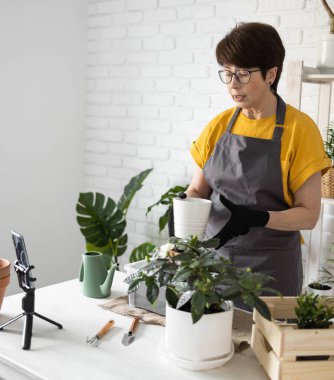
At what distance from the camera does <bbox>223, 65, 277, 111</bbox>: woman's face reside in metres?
1.93

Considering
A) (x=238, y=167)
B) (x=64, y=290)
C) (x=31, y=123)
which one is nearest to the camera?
(x=64, y=290)

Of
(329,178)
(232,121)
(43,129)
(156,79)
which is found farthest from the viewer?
(43,129)

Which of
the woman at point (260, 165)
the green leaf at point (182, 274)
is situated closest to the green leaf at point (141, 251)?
the woman at point (260, 165)

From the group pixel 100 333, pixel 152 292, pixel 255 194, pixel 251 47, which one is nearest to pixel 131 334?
pixel 100 333

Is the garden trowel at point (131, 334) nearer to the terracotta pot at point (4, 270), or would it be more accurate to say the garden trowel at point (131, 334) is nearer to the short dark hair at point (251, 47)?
the terracotta pot at point (4, 270)

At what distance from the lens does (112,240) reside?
331 centimetres

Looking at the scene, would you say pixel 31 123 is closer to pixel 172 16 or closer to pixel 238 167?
pixel 172 16

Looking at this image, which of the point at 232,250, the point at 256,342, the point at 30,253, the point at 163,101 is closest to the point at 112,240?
the point at 30,253

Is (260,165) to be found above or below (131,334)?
above

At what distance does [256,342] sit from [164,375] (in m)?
0.26

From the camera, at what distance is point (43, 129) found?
360cm

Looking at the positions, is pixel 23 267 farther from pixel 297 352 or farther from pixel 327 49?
pixel 327 49

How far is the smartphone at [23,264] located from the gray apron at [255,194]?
874mm

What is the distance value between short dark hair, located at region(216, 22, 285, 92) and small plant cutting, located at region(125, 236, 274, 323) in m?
0.83
